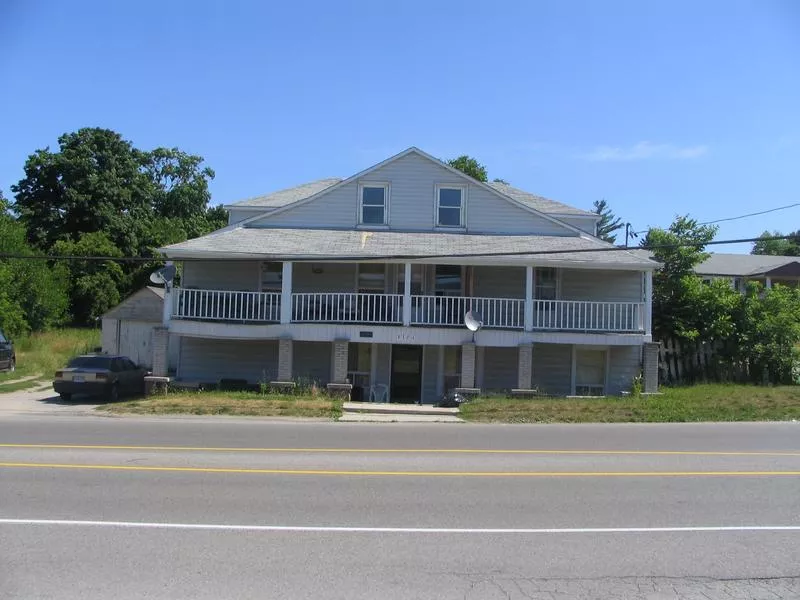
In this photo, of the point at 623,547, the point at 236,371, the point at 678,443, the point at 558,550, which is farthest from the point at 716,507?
the point at 236,371

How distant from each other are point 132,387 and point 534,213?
1353 cm

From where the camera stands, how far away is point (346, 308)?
67.5 feet

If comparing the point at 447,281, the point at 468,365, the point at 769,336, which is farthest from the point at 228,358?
the point at 769,336

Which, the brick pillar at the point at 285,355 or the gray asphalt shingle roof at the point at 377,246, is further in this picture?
the gray asphalt shingle roof at the point at 377,246

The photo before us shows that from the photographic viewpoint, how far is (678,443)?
1254cm

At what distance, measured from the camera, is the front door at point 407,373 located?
835 inches

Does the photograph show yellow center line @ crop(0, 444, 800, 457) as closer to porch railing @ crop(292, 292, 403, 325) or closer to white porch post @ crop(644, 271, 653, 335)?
porch railing @ crop(292, 292, 403, 325)

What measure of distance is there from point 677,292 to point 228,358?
15.1 metres

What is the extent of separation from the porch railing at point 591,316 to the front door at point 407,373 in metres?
3.79

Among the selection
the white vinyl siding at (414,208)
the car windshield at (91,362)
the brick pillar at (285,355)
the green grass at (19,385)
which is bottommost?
the green grass at (19,385)

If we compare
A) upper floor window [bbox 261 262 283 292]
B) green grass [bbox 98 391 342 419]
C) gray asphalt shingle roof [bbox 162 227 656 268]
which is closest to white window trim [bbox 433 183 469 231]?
gray asphalt shingle roof [bbox 162 227 656 268]

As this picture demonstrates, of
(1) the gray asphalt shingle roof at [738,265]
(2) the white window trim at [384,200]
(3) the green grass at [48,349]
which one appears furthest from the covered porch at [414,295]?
(1) the gray asphalt shingle roof at [738,265]

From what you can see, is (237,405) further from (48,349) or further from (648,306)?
(48,349)

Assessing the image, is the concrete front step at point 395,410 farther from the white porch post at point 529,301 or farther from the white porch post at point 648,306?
the white porch post at point 648,306
